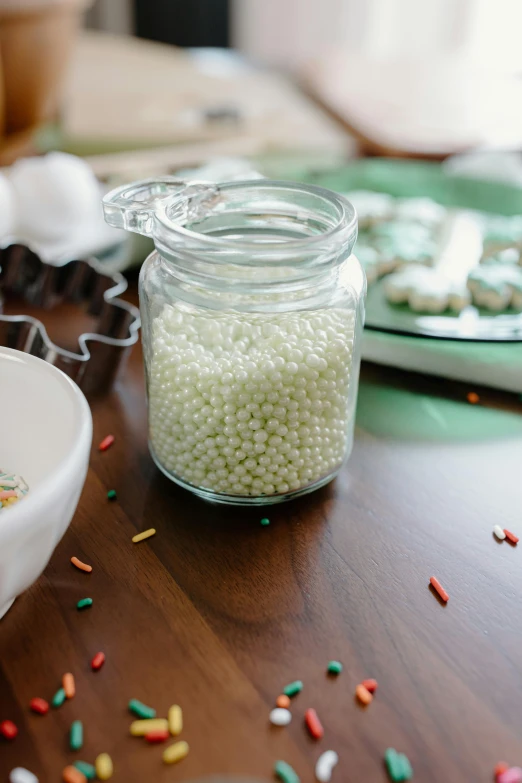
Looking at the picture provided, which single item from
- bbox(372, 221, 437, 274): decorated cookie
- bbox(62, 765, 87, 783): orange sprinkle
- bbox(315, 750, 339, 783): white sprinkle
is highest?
bbox(372, 221, 437, 274): decorated cookie

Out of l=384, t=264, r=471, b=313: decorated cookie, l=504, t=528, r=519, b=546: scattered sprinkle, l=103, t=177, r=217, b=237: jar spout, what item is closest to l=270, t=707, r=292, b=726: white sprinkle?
l=504, t=528, r=519, b=546: scattered sprinkle

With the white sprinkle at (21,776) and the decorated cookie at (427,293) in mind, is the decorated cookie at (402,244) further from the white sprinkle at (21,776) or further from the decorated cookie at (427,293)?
the white sprinkle at (21,776)

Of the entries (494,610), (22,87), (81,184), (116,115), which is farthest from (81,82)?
(494,610)

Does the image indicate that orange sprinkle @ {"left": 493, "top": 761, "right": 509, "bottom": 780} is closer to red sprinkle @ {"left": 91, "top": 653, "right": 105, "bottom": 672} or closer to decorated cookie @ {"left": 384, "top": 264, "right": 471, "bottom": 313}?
red sprinkle @ {"left": 91, "top": 653, "right": 105, "bottom": 672}

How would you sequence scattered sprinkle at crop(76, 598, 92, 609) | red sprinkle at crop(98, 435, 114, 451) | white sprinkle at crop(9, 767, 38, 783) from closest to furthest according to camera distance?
white sprinkle at crop(9, 767, 38, 783)
scattered sprinkle at crop(76, 598, 92, 609)
red sprinkle at crop(98, 435, 114, 451)

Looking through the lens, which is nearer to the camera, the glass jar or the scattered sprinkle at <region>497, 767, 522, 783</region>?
the scattered sprinkle at <region>497, 767, 522, 783</region>

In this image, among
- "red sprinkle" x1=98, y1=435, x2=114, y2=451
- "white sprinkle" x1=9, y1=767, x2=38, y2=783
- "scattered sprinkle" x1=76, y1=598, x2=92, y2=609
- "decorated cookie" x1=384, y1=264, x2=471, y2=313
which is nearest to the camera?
"white sprinkle" x1=9, y1=767, x2=38, y2=783

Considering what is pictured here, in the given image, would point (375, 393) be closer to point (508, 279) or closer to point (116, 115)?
point (508, 279)
